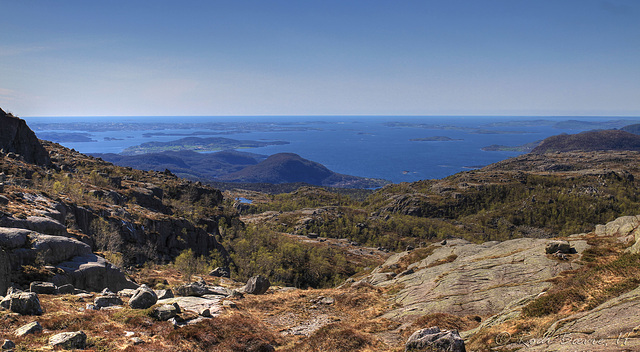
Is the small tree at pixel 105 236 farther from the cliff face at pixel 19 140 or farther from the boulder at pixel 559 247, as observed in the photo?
the cliff face at pixel 19 140

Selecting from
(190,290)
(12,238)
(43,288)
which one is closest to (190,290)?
(190,290)

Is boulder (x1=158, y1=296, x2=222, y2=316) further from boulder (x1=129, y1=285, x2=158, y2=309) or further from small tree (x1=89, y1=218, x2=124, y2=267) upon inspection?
small tree (x1=89, y1=218, x2=124, y2=267)

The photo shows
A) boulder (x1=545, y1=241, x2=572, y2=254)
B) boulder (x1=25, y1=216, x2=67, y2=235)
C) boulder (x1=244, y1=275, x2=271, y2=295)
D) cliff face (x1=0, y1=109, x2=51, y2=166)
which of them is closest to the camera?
boulder (x1=25, y1=216, x2=67, y2=235)

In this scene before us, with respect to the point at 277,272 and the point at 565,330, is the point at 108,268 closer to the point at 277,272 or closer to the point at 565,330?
the point at 565,330

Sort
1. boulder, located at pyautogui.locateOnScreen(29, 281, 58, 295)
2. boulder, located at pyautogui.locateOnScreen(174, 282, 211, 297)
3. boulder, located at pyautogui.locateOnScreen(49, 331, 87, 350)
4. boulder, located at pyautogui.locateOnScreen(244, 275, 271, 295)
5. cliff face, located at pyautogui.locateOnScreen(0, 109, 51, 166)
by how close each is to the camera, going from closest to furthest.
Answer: boulder, located at pyautogui.locateOnScreen(49, 331, 87, 350) < boulder, located at pyautogui.locateOnScreen(29, 281, 58, 295) < boulder, located at pyautogui.locateOnScreen(174, 282, 211, 297) < boulder, located at pyautogui.locateOnScreen(244, 275, 271, 295) < cliff face, located at pyautogui.locateOnScreen(0, 109, 51, 166)

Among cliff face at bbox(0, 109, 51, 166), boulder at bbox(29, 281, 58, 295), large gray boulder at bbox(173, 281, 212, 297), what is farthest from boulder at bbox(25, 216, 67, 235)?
cliff face at bbox(0, 109, 51, 166)

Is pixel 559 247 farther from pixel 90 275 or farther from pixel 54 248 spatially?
pixel 54 248

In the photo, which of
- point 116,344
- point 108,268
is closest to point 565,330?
point 116,344

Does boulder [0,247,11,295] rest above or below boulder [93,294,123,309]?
above
